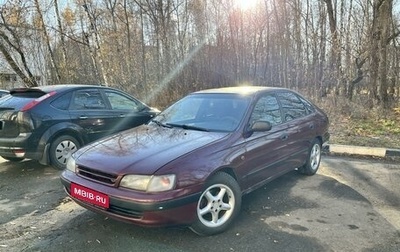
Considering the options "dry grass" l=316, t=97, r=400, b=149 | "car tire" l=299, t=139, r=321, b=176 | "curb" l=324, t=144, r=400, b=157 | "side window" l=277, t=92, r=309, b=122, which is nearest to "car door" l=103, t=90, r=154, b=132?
"side window" l=277, t=92, r=309, b=122

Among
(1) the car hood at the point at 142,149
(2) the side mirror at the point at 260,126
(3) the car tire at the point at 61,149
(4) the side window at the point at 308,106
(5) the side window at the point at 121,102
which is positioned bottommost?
(3) the car tire at the point at 61,149

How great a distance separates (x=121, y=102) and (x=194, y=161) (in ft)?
13.2

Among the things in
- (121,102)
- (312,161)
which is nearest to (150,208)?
(312,161)

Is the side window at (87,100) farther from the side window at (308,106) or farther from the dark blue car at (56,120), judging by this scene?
the side window at (308,106)

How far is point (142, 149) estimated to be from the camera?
354cm

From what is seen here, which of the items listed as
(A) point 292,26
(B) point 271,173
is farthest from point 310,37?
(B) point 271,173

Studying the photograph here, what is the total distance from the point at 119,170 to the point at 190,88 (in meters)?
13.9

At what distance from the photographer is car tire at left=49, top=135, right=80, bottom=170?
5770 mm

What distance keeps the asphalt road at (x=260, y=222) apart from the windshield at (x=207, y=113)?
3.67 feet

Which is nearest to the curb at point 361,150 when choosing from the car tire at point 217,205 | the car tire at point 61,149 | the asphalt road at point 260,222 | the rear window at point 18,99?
the asphalt road at point 260,222

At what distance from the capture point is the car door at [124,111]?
21.9ft

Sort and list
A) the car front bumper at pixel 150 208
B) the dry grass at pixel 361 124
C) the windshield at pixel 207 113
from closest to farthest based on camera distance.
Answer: the car front bumper at pixel 150 208 < the windshield at pixel 207 113 < the dry grass at pixel 361 124

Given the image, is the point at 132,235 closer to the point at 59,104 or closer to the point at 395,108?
the point at 59,104

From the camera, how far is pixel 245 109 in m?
4.20
